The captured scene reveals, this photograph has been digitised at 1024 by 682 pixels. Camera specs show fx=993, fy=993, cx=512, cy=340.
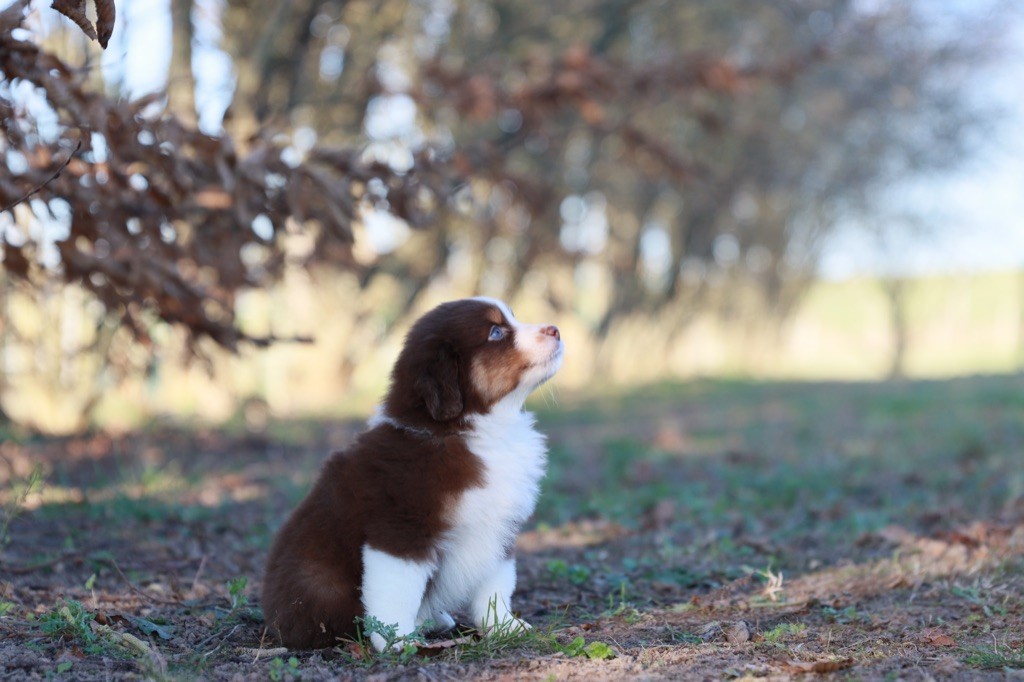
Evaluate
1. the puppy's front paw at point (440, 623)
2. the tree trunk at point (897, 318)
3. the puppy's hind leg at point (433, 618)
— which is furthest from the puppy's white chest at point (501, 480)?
the tree trunk at point (897, 318)

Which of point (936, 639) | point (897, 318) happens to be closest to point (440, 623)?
point (936, 639)

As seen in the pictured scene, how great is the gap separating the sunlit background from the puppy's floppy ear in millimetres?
1380

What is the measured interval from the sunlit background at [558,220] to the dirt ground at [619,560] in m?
1.04

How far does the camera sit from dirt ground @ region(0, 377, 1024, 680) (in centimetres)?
367

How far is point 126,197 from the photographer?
18.5 feet

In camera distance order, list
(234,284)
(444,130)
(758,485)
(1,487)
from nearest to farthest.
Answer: (234,284), (1,487), (758,485), (444,130)

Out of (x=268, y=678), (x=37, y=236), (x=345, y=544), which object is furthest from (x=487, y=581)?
(x=37, y=236)

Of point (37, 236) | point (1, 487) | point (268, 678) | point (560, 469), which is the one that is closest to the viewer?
point (268, 678)

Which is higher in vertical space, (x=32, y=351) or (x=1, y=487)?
(x=32, y=351)

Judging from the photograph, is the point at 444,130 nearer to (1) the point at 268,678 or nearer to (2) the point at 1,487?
(2) the point at 1,487

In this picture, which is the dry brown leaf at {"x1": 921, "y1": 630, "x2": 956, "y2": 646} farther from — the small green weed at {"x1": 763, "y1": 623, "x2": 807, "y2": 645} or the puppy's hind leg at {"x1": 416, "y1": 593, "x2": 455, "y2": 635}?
the puppy's hind leg at {"x1": 416, "y1": 593, "x2": 455, "y2": 635}

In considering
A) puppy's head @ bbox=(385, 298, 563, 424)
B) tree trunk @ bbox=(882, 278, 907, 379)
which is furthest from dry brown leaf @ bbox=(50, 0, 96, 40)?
tree trunk @ bbox=(882, 278, 907, 379)

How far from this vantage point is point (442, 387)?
12.7ft

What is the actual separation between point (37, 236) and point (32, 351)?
7.81ft
